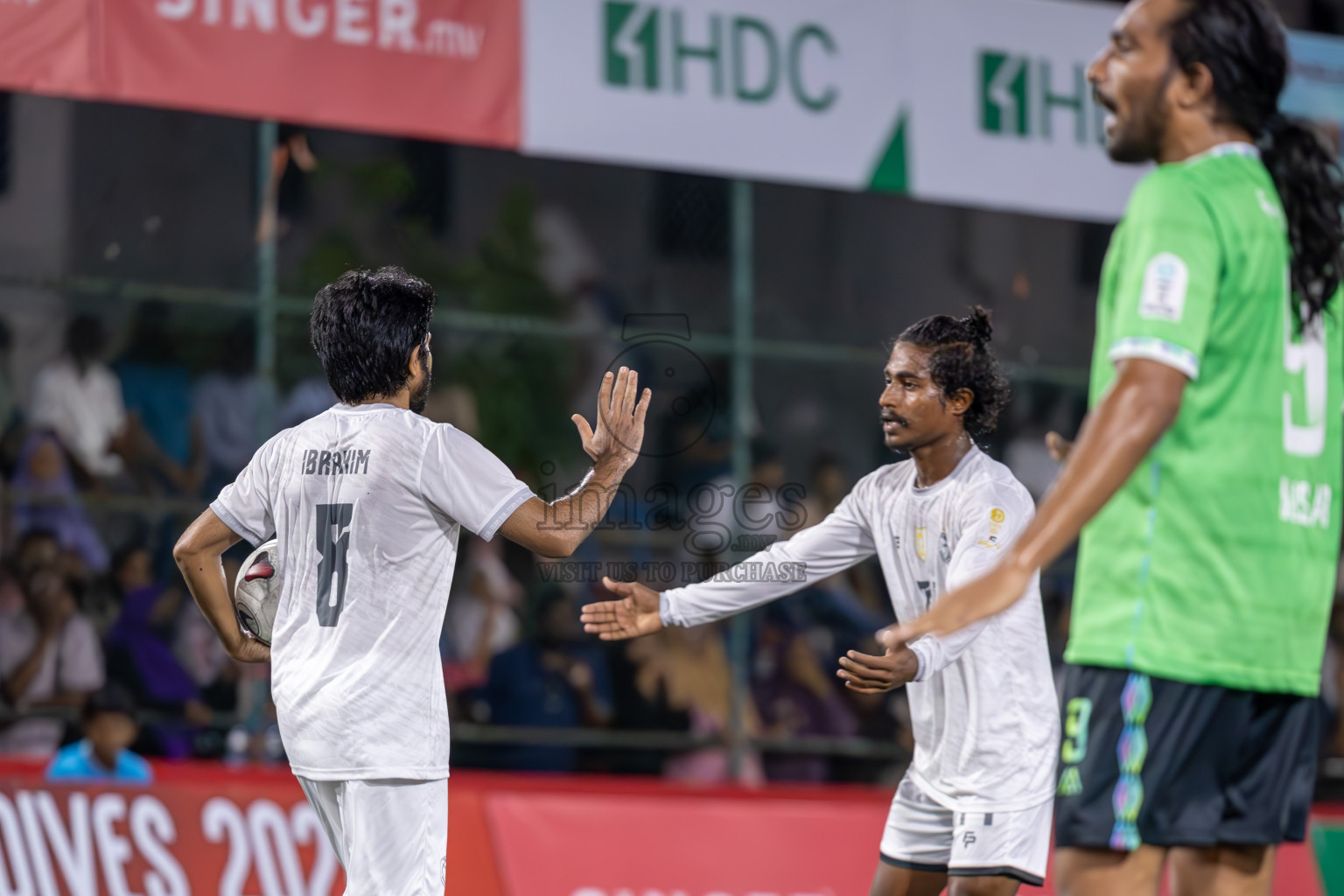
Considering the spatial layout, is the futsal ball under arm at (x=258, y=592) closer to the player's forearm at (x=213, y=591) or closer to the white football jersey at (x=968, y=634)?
the player's forearm at (x=213, y=591)

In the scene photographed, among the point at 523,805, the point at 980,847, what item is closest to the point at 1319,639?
the point at 980,847

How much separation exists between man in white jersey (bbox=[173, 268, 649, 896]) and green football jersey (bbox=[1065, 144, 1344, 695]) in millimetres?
1856

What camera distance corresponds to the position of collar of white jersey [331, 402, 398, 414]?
4.55m

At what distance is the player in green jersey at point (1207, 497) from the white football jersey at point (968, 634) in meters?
1.92

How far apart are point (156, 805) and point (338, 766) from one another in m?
3.30

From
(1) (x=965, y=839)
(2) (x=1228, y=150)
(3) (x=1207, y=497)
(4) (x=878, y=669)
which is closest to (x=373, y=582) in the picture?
(4) (x=878, y=669)

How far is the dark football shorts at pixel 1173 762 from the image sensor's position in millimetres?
3006

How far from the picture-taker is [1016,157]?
10.9m

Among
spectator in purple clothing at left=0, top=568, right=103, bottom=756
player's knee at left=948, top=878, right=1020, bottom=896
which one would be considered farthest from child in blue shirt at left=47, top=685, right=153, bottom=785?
player's knee at left=948, top=878, right=1020, bottom=896

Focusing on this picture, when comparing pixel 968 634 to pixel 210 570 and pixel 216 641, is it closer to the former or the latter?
pixel 210 570

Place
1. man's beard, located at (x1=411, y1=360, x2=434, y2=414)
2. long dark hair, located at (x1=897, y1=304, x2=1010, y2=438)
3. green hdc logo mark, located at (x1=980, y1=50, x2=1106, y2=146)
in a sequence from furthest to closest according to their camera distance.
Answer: green hdc logo mark, located at (x1=980, y1=50, x2=1106, y2=146), long dark hair, located at (x1=897, y1=304, x2=1010, y2=438), man's beard, located at (x1=411, y1=360, x2=434, y2=414)

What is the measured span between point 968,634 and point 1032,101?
6.77m

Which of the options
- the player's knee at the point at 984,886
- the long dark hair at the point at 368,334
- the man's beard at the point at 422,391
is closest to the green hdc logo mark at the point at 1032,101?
the player's knee at the point at 984,886

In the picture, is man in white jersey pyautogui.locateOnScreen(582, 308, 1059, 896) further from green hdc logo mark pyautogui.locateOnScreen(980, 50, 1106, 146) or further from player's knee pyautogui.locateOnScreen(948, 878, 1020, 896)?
green hdc logo mark pyautogui.locateOnScreen(980, 50, 1106, 146)
